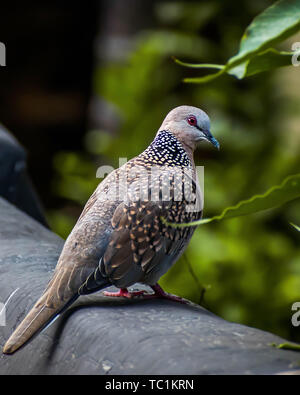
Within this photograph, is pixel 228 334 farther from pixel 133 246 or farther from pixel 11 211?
pixel 11 211

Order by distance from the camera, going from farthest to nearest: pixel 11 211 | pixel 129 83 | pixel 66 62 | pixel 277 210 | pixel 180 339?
pixel 66 62, pixel 129 83, pixel 277 210, pixel 11 211, pixel 180 339

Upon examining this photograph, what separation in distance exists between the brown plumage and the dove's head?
0.03 metres

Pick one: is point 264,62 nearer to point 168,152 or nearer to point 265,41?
point 265,41

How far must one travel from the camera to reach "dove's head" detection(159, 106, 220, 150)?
212cm

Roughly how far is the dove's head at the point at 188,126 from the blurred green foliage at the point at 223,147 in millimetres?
1726

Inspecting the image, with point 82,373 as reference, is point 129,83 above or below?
above

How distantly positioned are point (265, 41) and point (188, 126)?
2.98ft

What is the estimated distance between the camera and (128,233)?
188cm

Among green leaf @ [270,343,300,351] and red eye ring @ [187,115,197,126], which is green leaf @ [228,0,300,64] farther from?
Result: red eye ring @ [187,115,197,126]

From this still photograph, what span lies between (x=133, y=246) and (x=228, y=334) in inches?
16.8

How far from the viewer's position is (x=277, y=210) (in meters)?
4.13

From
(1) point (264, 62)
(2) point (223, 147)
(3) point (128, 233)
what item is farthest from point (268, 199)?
(2) point (223, 147)

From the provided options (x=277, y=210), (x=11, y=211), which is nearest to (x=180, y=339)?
(x=11, y=211)
